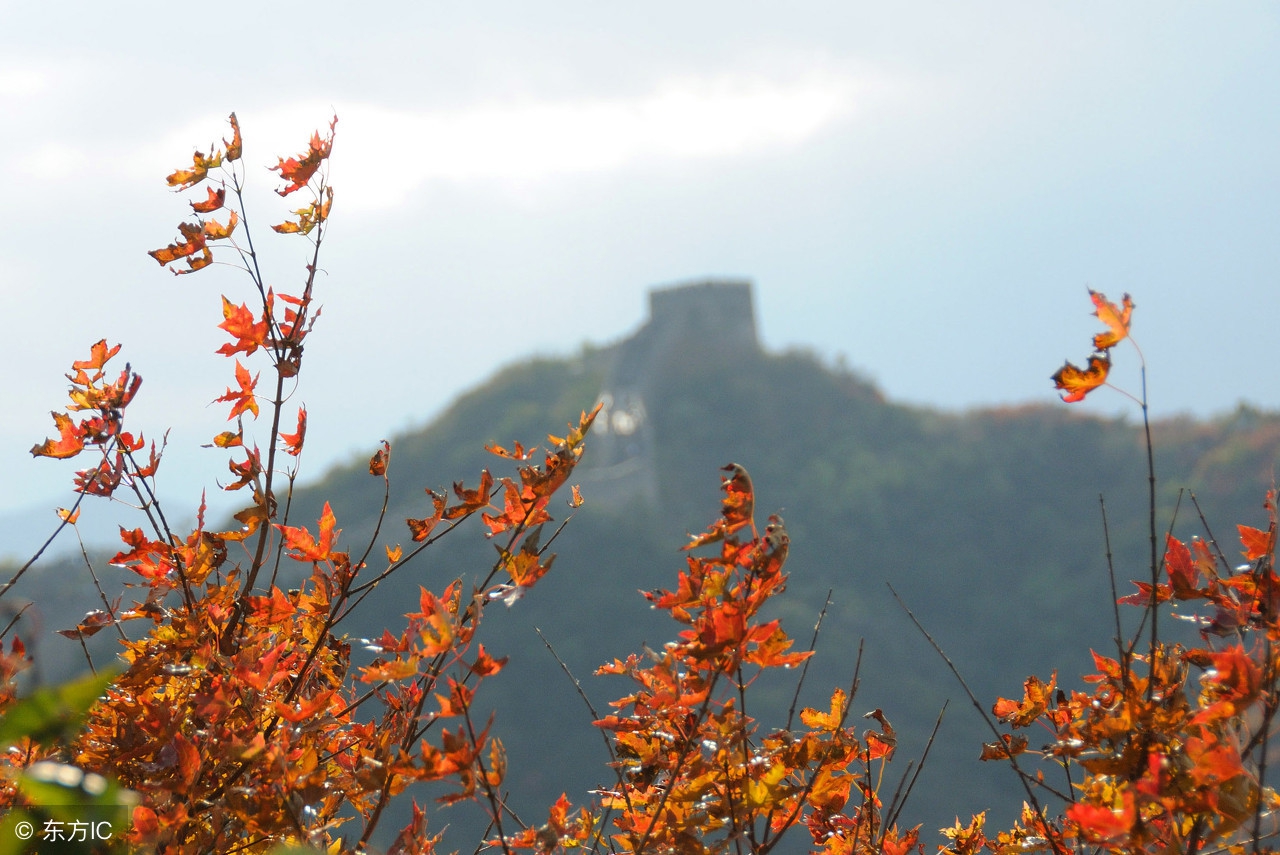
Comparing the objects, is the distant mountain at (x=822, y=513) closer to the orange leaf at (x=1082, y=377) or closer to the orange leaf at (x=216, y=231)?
the orange leaf at (x=216, y=231)

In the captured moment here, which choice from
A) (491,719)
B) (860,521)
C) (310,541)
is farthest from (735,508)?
(860,521)

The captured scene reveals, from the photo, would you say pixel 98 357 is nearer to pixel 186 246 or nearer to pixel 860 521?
pixel 186 246

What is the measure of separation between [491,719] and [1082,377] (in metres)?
0.70

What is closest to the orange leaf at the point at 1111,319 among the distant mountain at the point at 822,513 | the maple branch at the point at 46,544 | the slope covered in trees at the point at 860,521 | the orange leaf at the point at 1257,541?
the orange leaf at the point at 1257,541

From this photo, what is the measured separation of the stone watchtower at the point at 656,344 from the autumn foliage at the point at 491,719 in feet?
78.9

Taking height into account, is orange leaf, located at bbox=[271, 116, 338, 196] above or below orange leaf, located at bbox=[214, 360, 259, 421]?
above

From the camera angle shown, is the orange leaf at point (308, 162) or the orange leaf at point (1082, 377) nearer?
the orange leaf at point (1082, 377)

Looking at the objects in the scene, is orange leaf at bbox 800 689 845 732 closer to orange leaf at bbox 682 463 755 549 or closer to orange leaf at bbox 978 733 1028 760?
orange leaf at bbox 978 733 1028 760

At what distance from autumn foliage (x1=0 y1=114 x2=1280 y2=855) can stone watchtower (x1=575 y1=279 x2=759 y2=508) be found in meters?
24.0

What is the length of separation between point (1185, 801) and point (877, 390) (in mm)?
27482

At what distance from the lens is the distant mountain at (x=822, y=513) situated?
65.9 ft

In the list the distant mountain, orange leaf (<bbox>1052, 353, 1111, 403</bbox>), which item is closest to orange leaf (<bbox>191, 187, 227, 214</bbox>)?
orange leaf (<bbox>1052, 353, 1111, 403</bbox>)

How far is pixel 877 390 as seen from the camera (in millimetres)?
27844

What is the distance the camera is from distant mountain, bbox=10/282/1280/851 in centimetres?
2008
